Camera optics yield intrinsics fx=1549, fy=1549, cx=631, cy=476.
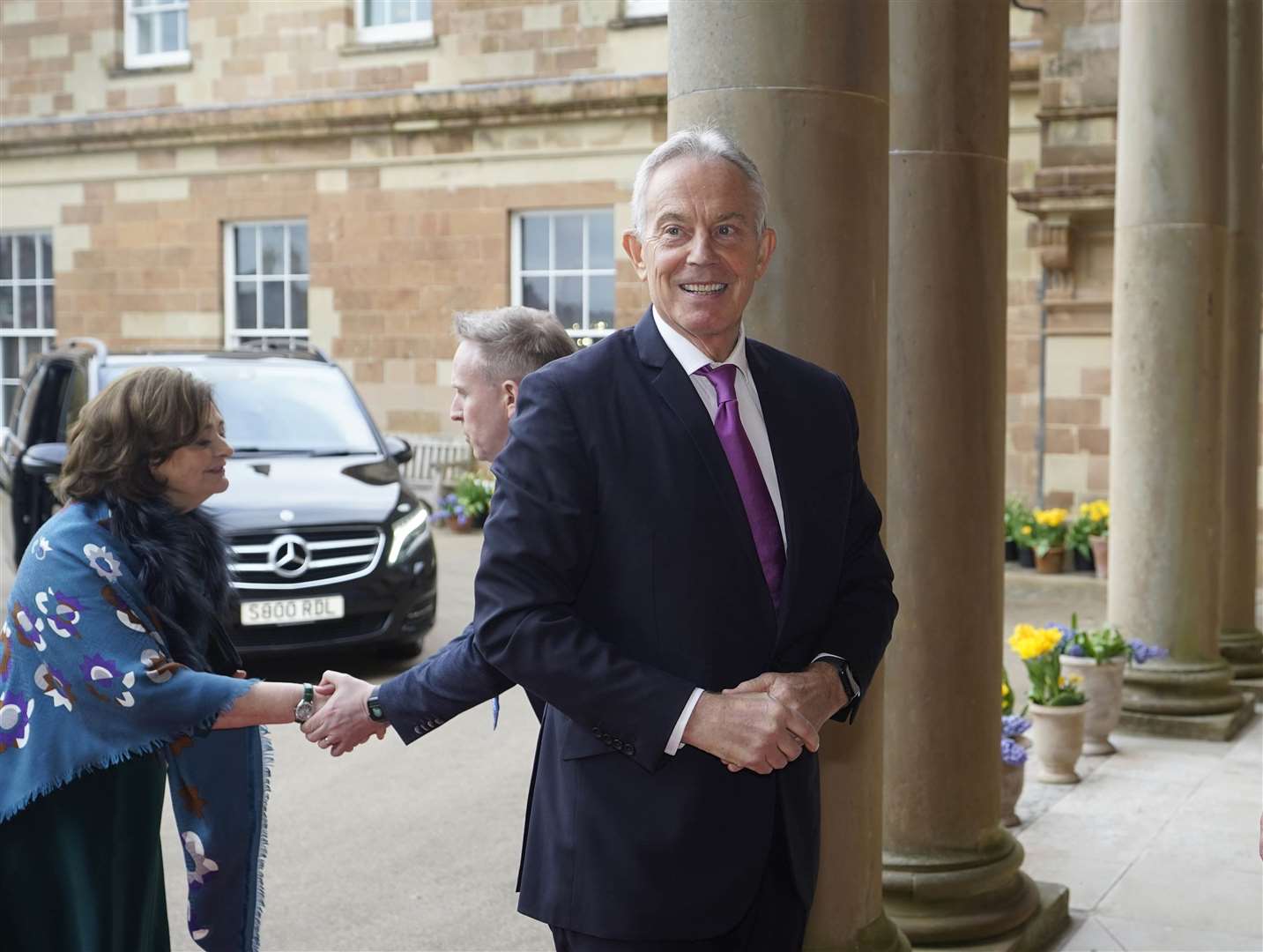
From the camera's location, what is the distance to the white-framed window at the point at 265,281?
1812cm

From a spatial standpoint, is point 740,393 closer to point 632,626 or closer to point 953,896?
point 632,626

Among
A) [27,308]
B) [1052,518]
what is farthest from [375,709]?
[27,308]

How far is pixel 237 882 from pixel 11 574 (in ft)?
30.5

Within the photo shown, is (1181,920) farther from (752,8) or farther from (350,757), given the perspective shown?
(350,757)

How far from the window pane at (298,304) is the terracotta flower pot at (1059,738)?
44.0 feet

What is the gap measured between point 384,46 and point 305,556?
10971 millimetres

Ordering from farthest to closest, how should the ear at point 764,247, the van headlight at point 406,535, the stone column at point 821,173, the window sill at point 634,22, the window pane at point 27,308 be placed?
the window pane at point 27,308
the window sill at point 634,22
the van headlight at point 406,535
the stone column at point 821,173
the ear at point 764,247

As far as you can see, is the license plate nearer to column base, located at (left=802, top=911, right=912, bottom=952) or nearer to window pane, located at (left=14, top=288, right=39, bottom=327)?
column base, located at (left=802, top=911, right=912, bottom=952)

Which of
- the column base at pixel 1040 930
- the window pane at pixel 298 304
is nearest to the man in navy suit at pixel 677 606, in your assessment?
the column base at pixel 1040 930

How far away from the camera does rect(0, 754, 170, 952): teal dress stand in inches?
105

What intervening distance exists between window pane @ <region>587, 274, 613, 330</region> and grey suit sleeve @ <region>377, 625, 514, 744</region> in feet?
45.7

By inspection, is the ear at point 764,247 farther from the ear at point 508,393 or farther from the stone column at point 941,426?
the stone column at point 941,426

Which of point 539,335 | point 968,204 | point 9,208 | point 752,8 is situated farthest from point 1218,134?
point 9,208

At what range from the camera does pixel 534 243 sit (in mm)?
16812
